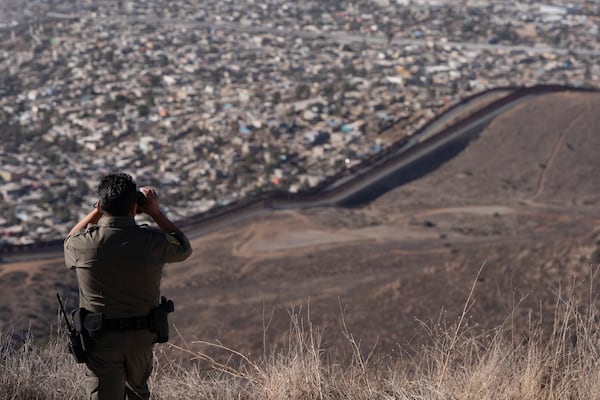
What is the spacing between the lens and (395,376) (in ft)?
18.5

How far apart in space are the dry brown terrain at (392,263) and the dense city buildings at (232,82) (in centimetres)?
545

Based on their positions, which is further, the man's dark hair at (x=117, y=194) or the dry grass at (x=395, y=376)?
the dry grass at (x=395, y=376)

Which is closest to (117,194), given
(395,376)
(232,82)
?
(395,376)

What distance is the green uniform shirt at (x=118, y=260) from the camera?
4.36 meters

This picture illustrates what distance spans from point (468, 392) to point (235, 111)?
139 feet

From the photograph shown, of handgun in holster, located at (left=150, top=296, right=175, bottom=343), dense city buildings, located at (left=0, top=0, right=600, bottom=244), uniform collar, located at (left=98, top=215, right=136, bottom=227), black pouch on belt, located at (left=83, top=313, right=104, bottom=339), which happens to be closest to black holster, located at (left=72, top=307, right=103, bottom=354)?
black pouch on belt, located at (left=83, top=313, right=104, bottom=339)

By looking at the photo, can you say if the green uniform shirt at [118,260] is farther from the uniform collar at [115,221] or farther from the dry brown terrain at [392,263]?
the dry brown terrain at [392,263]

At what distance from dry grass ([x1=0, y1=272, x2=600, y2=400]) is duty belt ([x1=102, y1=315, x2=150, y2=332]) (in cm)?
109

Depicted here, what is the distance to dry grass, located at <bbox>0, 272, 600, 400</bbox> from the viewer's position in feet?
16.5

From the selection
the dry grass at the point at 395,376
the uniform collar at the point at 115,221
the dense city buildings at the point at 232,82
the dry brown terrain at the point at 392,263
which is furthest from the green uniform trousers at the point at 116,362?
the dense city buildings at the point at 232,82

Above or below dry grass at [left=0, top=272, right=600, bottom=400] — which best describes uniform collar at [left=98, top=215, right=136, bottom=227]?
above

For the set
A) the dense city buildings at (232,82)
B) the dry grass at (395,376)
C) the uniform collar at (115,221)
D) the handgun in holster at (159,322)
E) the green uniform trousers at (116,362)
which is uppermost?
the uniform collar at (115,221)

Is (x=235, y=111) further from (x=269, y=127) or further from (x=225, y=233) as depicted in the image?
(x=225, y=233)

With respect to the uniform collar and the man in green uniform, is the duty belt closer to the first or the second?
the man in green uniform
